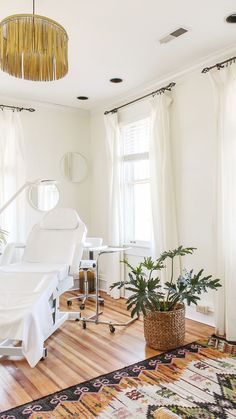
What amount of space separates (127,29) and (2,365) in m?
2.97

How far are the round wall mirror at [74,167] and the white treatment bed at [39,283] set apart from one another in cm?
131

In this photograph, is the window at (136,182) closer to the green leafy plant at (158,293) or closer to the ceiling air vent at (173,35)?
the ceiling air vent at (173,35)

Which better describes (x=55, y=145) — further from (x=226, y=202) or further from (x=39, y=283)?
(x=226, y=202)

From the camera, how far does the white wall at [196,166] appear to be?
11.5 feet

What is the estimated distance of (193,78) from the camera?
145 inches

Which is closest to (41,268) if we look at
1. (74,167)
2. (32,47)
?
(32,47)

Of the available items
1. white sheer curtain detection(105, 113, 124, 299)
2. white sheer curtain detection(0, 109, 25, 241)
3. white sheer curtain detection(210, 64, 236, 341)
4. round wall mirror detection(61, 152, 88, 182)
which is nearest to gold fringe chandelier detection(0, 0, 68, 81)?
white sheer curtain detection(210, 64, 236, 341)

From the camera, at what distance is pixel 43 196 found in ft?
16.0

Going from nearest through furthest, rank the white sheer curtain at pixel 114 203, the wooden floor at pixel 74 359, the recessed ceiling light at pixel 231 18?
the wooden floor at pixel 74 359 → the recessed ceiling light at pixel 231 18 → the white sheer curtain at pixel 114 203

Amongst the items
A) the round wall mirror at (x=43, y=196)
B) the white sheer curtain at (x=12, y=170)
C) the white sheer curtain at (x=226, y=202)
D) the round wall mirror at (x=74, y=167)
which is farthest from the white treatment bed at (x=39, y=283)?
the white sheer curtain at (x=226, y=202)

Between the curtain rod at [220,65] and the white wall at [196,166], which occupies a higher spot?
the curtain rod at [220,65]

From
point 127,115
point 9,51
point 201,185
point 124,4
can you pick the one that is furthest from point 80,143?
point 9,51

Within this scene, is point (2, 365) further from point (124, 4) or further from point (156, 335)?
point (124, 4)

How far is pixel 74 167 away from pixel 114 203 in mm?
1008
